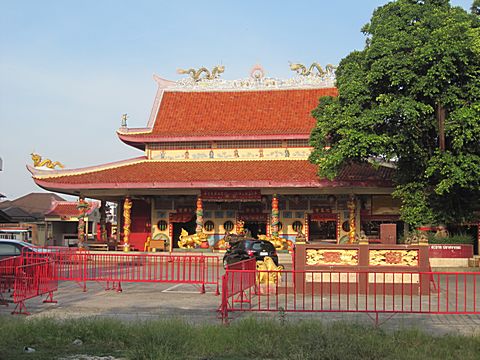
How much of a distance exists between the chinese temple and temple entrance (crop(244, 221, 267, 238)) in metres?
0.07

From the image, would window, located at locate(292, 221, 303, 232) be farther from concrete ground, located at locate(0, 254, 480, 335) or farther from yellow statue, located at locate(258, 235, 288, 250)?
concrete ground, located at locate(0, 254, 480, 335)

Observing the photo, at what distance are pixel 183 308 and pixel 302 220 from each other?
1980 cm

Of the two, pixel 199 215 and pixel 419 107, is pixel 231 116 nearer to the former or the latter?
pixel 199 215

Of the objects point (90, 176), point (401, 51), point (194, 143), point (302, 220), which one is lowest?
point (302, 220)

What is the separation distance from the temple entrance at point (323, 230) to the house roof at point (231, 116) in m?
5.20

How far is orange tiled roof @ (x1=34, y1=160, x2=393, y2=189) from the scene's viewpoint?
96.1 feet

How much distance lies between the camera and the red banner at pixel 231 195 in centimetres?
3152

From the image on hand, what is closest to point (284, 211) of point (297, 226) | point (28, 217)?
point (297, 226)

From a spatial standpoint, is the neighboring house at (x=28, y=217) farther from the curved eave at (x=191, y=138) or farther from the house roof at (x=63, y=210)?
the curved eave at (x=191, y=138)

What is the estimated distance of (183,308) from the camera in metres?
13.5

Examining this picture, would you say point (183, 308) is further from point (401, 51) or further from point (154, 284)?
point (401, 51)

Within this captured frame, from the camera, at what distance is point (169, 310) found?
13.2 m

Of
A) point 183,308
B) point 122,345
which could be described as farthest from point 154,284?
point 122,345

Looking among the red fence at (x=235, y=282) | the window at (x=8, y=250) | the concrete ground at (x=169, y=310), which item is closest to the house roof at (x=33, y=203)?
the window at (x=8, y=250)
